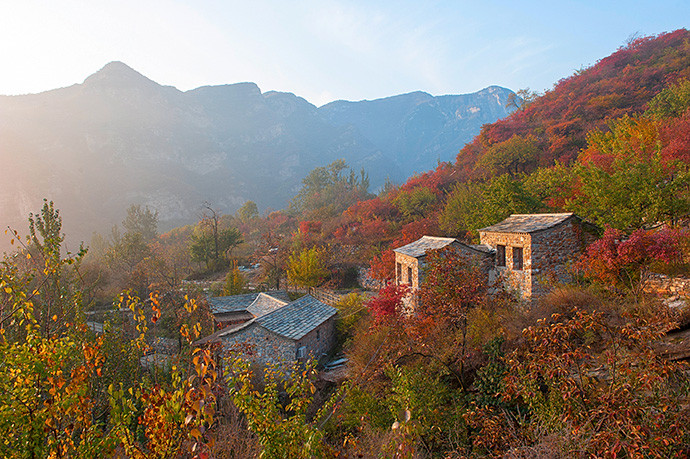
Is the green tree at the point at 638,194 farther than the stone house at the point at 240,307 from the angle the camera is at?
No

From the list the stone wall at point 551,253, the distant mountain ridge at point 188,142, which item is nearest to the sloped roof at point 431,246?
the stone wall at point 551,253

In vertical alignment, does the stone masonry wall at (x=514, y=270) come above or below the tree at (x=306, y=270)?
above

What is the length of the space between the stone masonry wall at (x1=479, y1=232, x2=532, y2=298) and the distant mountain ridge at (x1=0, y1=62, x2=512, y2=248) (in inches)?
3203

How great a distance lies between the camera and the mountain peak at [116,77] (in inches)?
4587

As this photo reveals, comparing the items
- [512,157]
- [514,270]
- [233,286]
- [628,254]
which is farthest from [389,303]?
[512,157]

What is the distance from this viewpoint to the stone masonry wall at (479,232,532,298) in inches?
479

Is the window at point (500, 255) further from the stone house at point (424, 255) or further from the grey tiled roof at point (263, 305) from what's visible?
the grey tiled roof at point (263, 305)

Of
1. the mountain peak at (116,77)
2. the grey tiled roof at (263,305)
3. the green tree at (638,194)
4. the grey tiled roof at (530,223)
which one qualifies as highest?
the mountain peak at (116,77)

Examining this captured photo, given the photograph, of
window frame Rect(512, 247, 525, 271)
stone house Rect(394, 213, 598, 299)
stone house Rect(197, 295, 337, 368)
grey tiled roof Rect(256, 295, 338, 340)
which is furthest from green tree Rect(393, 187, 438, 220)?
stone house Rect(197, 295, 337, 368)

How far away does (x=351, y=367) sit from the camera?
12.6 meters

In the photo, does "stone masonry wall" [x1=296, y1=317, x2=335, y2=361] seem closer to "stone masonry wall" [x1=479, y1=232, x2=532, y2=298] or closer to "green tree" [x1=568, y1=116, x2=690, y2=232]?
"stone masonry wall" [x1=479, y1=232, x2=532, y2=298]

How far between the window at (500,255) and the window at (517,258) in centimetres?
73

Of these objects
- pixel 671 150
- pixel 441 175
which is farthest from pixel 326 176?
pixel 671 150

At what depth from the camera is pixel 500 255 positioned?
13945mm
